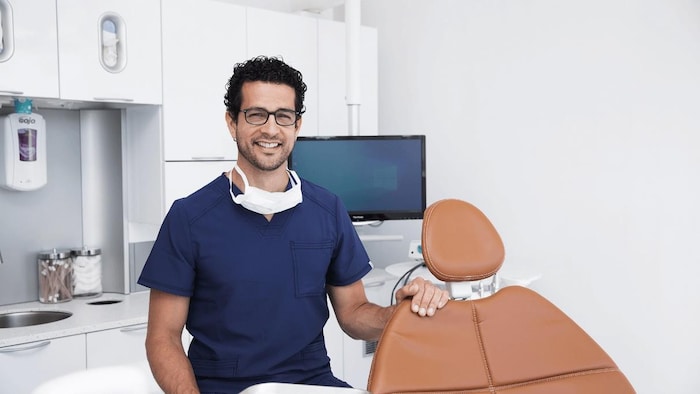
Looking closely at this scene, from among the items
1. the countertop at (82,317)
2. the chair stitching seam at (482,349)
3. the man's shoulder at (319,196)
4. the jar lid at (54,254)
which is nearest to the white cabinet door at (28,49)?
the jar lid at (54,254)

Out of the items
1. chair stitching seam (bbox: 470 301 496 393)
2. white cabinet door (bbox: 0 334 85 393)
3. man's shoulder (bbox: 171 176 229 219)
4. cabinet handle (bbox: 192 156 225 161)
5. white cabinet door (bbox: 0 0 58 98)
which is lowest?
white cabinet door (bbox: 0 334 85 393)

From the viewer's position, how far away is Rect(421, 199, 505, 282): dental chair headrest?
165cm

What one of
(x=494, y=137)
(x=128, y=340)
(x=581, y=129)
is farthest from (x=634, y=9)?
(x=128, y=340)

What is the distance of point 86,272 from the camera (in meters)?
3.08

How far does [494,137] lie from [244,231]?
195 cm

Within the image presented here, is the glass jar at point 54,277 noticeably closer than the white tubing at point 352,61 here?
Yes

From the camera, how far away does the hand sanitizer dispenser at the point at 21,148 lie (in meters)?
2.83

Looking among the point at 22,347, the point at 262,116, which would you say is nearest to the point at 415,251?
the point at 262,116

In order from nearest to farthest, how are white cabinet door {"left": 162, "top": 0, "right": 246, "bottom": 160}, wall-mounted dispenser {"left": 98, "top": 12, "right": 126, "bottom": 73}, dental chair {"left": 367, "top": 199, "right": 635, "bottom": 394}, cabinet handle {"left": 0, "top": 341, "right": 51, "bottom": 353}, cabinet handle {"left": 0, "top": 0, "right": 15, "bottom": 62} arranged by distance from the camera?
dental chair {"left": 367, "top": 199, "right": 635, "bottom": 394} < cabinet handle {"left": 0, "top": 341, "right": 51, "bottom": 353} < cabinet handle {"left": 0, "top": 0, "right": 15, "bottom": 62} < wall-mounted dispenser {"left": 98, "top": 12, "right": 126, "bottom": 73} < white cabinet door {"left": 162, "top": 0, "right": 246, "bottom": 160}

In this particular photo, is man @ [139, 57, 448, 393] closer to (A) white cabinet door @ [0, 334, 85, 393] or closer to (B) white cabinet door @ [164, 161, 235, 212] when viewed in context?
(A) white cabinet door @ [0, 334, 85, 393]

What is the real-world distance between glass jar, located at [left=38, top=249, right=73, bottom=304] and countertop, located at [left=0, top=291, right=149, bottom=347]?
34mm

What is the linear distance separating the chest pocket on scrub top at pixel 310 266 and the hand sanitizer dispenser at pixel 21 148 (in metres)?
1.58

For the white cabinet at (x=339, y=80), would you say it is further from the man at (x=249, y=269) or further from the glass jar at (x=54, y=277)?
the man at (x=249, y=269)

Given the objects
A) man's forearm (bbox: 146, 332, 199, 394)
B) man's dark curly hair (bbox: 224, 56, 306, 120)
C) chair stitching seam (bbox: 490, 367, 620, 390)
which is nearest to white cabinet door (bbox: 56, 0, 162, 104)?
man's dark curly hair (bbox: 224, 56, 306, 120)
